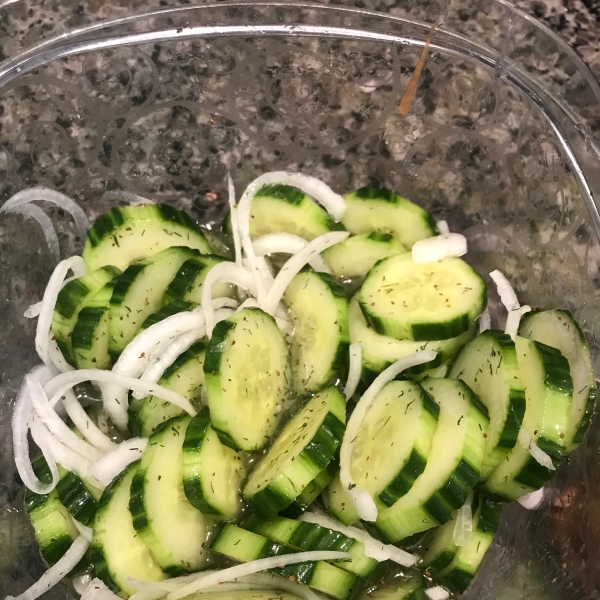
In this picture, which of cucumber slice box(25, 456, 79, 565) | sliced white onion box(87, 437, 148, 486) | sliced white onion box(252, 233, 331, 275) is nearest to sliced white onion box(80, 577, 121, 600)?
cucumber slice box(25, 456, 79, 565)

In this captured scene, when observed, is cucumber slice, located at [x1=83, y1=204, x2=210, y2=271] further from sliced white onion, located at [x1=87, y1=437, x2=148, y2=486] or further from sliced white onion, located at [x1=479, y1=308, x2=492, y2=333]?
sliced white onion, located at [x1=479, y1=308, x2=492, y2=333]

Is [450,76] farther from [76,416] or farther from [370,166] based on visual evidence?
[76,416]

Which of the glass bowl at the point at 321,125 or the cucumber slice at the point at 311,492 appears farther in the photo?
the glass bowl at the point at 321,125

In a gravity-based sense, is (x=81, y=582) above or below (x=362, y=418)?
below

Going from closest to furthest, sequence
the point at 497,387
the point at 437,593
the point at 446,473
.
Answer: the point at 446,473
the point at 497,387
the point at 437,593

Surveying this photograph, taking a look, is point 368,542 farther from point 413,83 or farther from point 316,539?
point 413,83

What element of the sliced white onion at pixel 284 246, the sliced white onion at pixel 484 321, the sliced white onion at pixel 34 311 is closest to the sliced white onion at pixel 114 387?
the sliced white onion at pixel 34 311

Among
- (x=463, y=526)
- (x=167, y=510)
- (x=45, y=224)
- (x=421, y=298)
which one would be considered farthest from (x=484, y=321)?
(x=45, y=224)

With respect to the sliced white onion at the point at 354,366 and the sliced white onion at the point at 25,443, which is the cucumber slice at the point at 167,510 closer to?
the sliced white onion at the point at 25,443
